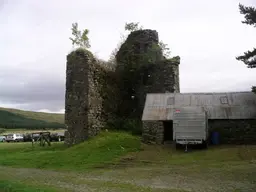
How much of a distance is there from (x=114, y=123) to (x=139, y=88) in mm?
4822

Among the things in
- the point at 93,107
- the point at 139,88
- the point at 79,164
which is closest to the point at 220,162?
the point at 79,164

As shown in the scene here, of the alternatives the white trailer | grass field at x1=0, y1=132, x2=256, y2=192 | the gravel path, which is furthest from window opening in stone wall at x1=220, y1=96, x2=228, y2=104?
the gravel path

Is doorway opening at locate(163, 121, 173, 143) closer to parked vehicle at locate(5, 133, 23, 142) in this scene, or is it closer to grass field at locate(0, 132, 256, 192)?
grass field at locate(0, 132, 256, 192)

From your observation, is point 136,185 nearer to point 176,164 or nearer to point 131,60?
point 176,164

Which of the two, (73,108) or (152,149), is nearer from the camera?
(152,149)

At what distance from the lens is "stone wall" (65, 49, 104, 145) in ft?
80.4

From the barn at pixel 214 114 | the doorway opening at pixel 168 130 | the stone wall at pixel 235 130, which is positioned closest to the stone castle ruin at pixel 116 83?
the barn at pixel 214 114

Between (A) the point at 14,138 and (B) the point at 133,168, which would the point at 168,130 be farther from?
(A) the point at 14,138

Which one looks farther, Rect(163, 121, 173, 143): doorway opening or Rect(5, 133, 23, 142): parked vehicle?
Rect(5, 133, 23, 142): parked vehicle

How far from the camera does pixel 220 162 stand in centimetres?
1598

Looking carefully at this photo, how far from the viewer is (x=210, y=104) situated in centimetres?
2311

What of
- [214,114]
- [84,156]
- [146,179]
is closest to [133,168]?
[146,179]

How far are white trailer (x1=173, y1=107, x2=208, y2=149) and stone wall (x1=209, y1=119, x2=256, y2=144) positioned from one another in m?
1.47

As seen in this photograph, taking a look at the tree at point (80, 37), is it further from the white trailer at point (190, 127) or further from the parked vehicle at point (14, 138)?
the parked vehicle at point (14, 138)
